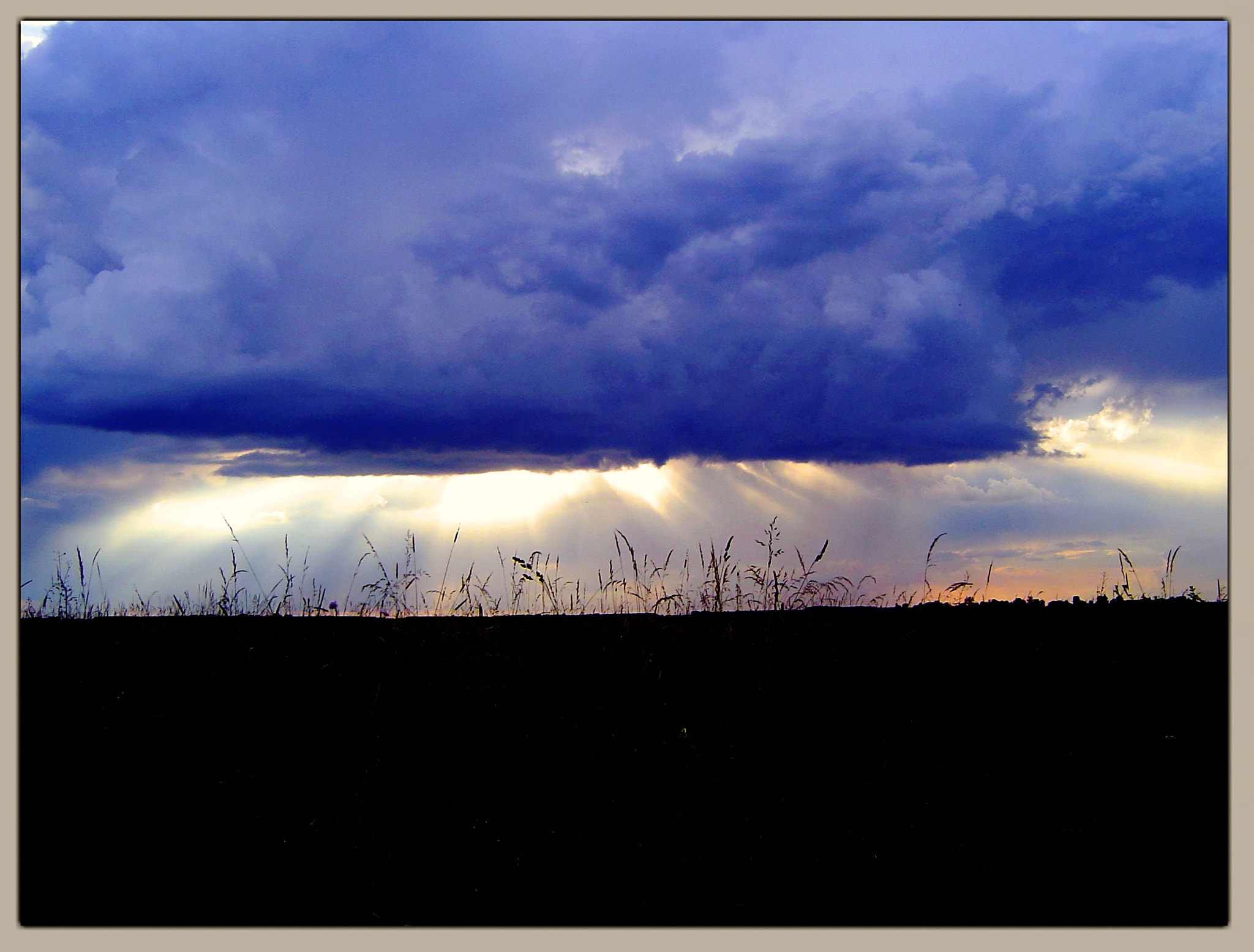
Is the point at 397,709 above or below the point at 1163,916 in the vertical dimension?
above

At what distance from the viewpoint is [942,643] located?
5656 mm

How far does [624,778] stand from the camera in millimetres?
3836

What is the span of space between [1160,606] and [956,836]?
4.93 meters

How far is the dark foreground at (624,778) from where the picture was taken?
10.1ft

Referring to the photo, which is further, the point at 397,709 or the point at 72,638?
the point at 72,638

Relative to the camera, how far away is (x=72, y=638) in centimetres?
584

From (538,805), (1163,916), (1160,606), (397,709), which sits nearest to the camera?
(1163,916)

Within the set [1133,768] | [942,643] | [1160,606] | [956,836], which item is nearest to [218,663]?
[956,836]

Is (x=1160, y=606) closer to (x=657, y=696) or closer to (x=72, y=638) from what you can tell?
(x=657, y=696)

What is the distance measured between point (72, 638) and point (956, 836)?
5765 mm

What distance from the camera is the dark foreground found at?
3080 mm

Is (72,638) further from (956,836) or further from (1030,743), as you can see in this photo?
(1030,743)

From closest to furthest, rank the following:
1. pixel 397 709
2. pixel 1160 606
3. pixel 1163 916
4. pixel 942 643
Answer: pixel 1163 916 < pixel 397 709 < pixel 942 643 < pixel 1160 606

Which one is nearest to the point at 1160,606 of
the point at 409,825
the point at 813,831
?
the point at 813,831
